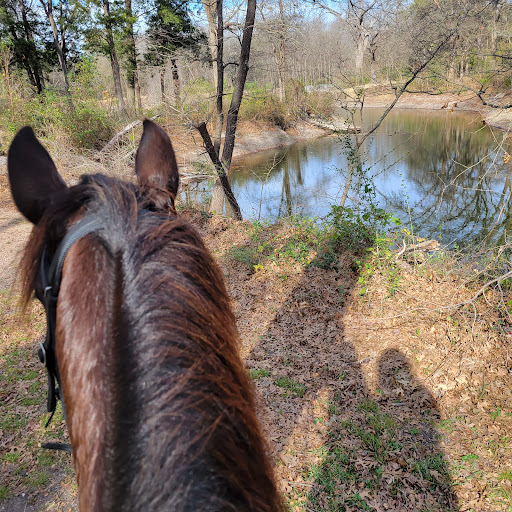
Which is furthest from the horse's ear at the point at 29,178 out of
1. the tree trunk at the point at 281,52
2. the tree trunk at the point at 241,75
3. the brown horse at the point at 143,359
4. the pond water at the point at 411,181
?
the tree trunk at the point at 281,52

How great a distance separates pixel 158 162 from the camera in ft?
4.53

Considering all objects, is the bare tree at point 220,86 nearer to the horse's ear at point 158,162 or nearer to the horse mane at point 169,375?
the horse's ear at point 158,162

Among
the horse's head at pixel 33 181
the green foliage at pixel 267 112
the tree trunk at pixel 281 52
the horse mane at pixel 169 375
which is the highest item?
the tree trunk at pixel 281 52

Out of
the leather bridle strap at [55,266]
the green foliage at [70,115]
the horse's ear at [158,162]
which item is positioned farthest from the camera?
the green foliage at [70,115]

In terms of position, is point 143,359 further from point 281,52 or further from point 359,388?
point 281,52

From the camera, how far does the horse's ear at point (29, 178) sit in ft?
3.64

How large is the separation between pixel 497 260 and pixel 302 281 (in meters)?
2.88

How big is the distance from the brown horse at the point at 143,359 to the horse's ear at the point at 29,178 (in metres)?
0.15

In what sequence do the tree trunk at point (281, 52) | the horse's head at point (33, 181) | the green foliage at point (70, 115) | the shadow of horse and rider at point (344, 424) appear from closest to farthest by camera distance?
the horse's head at point (33, 181) < the shadow of horse and rider at point (344, 424) < the tree trunk at point (281, 52) < the green foliage at point (70, 115)

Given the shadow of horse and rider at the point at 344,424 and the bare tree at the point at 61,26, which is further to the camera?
the bare tree at the point at 61,26

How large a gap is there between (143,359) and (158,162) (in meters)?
0.90

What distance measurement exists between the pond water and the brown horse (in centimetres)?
555

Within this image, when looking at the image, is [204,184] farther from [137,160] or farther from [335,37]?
[137,160]

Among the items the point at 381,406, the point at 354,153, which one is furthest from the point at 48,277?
the point at 354,153
